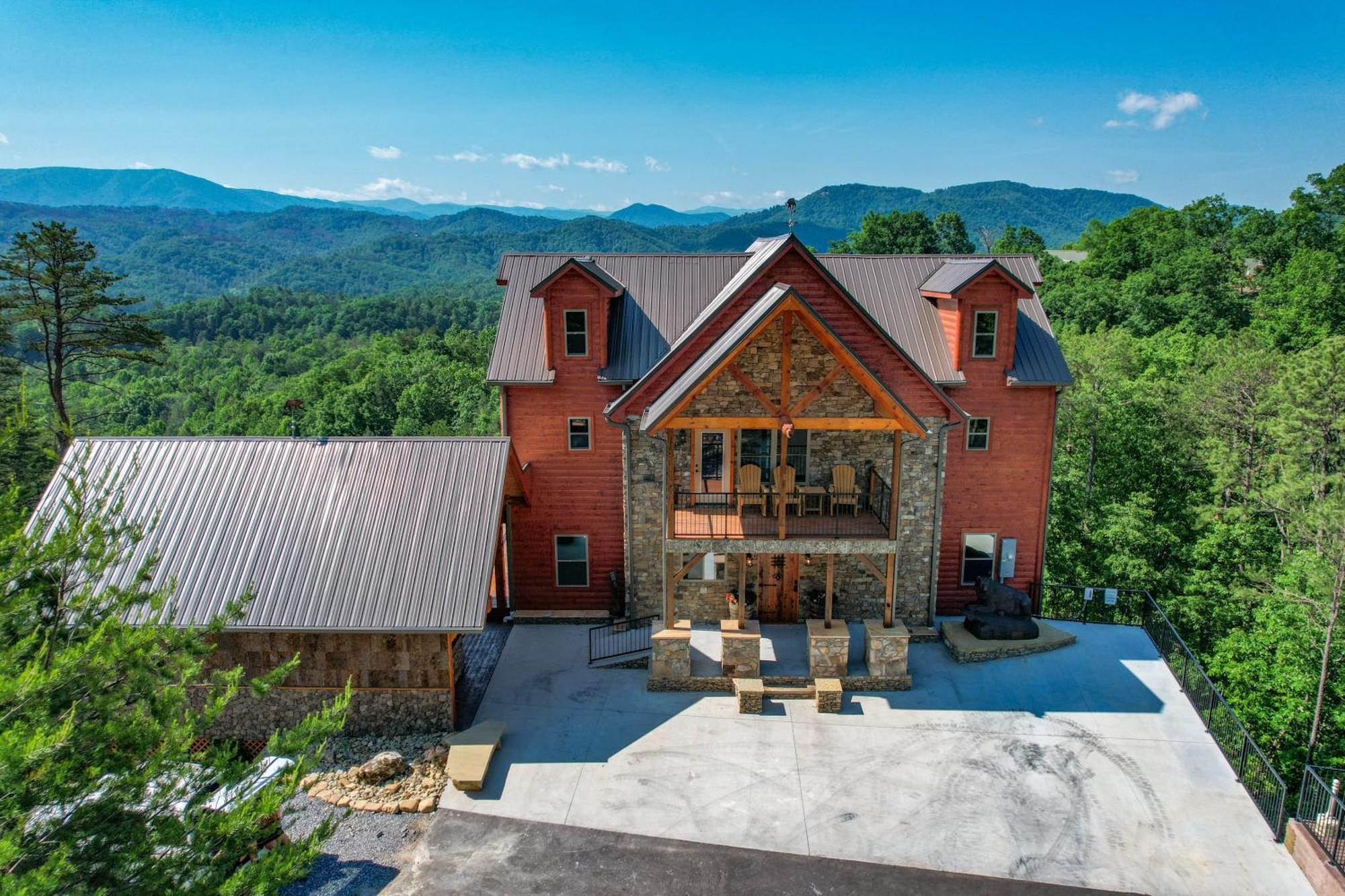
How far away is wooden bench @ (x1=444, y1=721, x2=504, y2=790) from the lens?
12.7m

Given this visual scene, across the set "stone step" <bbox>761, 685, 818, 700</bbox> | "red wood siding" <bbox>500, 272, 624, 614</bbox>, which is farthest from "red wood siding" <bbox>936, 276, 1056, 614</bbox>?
"red wood siding" <bbox>500, 272, 624, 614</bbox>

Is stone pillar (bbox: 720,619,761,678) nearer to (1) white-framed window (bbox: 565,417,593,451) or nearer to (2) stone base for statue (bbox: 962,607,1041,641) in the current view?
(2) stone base for statue (bbox: 962,607,1041,641)

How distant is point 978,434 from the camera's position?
18719 millimetres

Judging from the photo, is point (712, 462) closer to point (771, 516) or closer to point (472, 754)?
point (771, 516)

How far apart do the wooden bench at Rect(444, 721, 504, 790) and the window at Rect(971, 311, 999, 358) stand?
1285 cm

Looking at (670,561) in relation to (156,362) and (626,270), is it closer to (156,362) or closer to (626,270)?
(626,270)

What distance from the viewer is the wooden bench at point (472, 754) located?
41.8ft

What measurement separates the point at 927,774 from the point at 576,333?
36.6 ft

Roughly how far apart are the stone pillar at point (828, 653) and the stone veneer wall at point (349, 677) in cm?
684

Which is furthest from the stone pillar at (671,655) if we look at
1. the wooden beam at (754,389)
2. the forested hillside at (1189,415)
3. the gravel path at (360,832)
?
the forested hillside at (1189,415)

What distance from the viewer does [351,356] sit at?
8188cm

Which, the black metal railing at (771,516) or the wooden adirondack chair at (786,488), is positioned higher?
the wooden adirondack chair at (786,488)

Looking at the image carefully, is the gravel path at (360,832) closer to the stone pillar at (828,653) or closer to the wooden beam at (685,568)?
the wooden beam at (685,568)

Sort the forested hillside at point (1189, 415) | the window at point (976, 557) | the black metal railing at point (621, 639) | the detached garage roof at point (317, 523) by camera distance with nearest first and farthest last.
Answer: the detached garage roof at point (317, 523) → the black metal railing at point (621, 639) → the window at point (976, 557) → the forested hillside at point (1189, 415)
